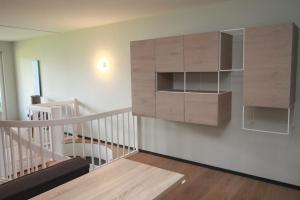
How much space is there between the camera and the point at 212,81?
3.51 metres

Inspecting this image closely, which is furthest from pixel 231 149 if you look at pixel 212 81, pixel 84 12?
pixel 84 12

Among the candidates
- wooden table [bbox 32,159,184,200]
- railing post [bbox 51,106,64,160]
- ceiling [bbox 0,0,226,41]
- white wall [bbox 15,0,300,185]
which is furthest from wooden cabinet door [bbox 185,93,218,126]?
railing post [bbox 51,106,64,160]

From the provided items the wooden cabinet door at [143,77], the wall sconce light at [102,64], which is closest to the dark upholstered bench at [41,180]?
the wooden cabinet door at [143,77]

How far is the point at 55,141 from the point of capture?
14.6ft

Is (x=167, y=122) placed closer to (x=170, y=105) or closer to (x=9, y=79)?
(x=170, y=105)

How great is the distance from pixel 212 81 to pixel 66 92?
3687mm

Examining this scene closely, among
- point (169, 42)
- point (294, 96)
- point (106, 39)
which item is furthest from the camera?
point (106, 39)

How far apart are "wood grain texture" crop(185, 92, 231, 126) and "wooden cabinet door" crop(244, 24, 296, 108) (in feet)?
1.14

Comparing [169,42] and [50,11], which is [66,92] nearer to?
[50,11]

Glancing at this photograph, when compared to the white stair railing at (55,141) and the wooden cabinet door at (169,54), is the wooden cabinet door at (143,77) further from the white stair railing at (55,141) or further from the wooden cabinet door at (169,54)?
the white stair railing at (55,141)

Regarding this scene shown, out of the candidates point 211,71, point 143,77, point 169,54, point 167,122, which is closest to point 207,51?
point 211,71

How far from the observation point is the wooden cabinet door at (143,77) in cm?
362

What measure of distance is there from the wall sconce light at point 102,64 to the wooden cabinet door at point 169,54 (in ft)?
5.31

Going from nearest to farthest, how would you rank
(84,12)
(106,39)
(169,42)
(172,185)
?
(172,185)
(169,42)
(84,12)
(106,39)
